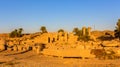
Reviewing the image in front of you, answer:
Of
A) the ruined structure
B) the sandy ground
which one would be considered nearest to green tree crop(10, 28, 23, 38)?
the ruined structure

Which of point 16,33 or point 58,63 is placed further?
point 16,33

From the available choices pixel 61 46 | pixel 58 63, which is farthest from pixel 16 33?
pixel 58 63

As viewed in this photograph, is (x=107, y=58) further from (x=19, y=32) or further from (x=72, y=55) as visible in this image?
(x=19, y=32)

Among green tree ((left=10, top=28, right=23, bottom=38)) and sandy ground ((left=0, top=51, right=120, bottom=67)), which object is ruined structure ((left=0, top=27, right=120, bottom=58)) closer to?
sandy ground ((left=0, top=51, right=120, bottom=67))

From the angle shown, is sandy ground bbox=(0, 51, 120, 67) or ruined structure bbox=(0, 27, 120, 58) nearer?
sandy ground bbox=(0, 51, 120, 67)

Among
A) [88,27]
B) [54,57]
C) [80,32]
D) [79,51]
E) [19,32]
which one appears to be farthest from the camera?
[19,32]

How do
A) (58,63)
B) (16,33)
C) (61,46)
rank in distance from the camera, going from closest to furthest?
A: (58,63) → (61,46) → (16,33)

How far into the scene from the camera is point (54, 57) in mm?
24062

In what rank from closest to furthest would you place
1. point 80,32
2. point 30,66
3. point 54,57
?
1. point 30,66
2. point 54,57
3. point 80,32

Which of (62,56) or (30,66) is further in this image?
(62,56)

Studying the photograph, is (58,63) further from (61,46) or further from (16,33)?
(16,33)

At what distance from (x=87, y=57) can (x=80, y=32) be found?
1294 inches

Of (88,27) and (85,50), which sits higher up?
(88,27)

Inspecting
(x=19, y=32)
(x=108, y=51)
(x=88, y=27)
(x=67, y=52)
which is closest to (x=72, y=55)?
(x=67, y=52)
